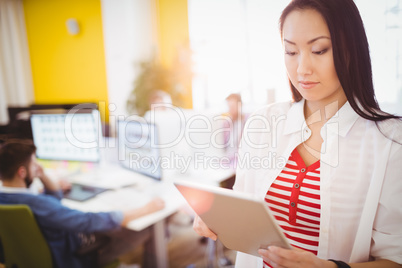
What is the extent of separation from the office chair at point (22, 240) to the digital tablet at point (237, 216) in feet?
3.11

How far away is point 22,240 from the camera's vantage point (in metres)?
1.38

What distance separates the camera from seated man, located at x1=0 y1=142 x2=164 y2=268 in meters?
1.39

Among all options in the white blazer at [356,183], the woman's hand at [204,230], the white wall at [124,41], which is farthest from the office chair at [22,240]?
the white wall at [124,41]

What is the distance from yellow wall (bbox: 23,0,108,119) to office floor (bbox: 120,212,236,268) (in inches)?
99.2

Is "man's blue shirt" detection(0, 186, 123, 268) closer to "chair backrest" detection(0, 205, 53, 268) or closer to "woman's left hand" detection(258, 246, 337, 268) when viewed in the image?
"chair backrest" detection(0, 205, 53, 268)

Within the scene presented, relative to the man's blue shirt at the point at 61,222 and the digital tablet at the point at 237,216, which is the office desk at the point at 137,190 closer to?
the man's blue shirt at the point at 61,222

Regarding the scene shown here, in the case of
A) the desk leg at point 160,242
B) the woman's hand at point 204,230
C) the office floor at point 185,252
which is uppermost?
the woman's hand at point 204,230

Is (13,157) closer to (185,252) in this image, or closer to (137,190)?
(137,190)

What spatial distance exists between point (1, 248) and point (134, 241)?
72 cm

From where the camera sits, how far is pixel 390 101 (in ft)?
5.73

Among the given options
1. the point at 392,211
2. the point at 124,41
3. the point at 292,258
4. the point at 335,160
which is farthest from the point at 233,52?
the point at 292,258

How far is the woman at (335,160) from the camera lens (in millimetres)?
766

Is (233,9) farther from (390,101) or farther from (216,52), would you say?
(390,101)

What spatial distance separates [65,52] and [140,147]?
161 inches
